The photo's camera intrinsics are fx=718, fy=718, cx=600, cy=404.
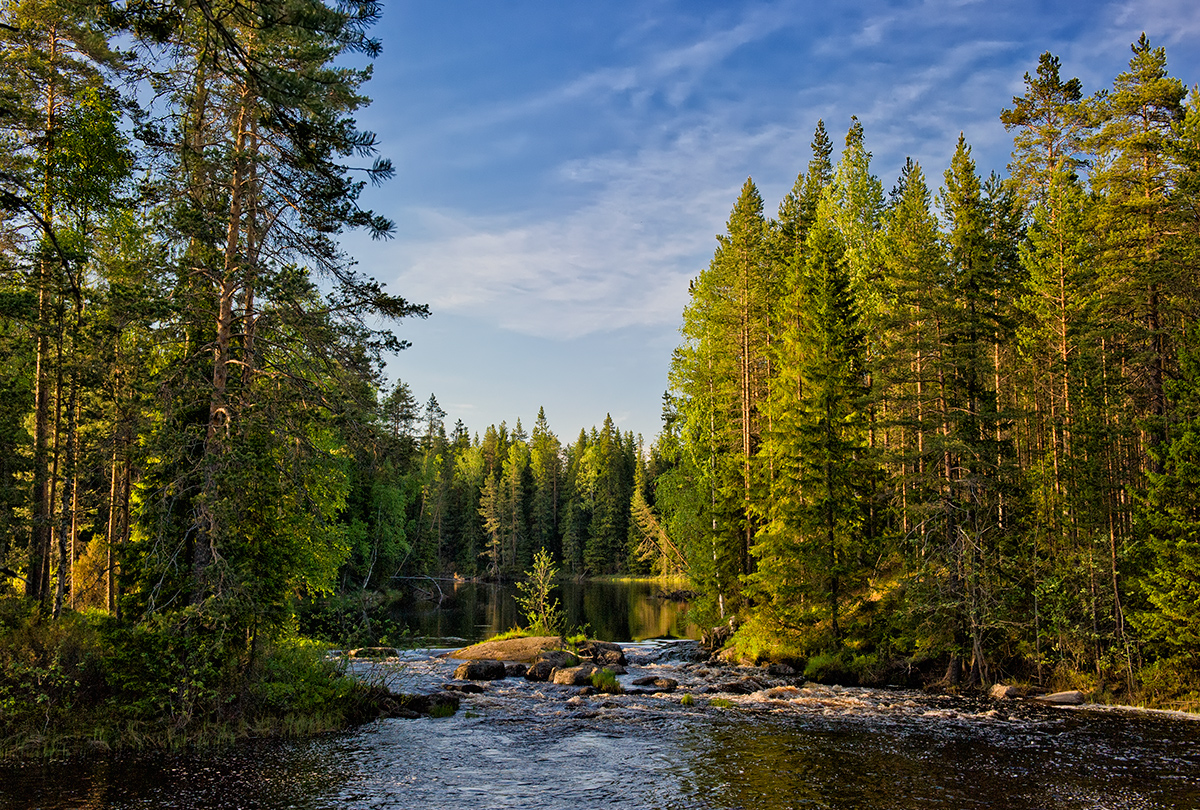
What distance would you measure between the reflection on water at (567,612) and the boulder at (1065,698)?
68.8ft

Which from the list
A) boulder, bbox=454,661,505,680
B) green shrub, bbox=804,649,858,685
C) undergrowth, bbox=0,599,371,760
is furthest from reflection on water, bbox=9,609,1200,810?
boulder, bbox=454,661,505,680

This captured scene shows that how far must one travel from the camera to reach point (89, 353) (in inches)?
778

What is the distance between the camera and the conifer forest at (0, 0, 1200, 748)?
15516 mm

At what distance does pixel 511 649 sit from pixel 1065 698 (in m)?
19.0

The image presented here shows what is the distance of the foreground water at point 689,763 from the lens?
12.6 metres

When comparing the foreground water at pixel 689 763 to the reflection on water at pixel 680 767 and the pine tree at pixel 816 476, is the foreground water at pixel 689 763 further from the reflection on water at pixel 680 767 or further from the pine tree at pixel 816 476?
the pine tree at pixel 816 476

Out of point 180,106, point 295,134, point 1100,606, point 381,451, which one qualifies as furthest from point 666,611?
point 295,134

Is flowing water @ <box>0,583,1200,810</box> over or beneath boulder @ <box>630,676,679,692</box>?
over

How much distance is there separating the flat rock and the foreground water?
754 cm

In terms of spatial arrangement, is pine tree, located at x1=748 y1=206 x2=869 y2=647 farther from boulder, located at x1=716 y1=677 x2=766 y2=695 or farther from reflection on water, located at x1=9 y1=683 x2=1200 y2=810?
reflection on water, located at x1=9 y1=683 x2=1200 y2=810

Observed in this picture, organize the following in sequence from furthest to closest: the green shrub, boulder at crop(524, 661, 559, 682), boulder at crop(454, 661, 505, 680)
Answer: boulder at crop(524, 661, 559, 682)
boulder at crop(454, 661, 505, 680)
the green shrub

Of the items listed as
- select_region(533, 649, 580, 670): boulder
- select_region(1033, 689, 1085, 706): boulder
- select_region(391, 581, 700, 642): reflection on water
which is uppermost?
select_region(1033, 689, 1085, 706): boulder

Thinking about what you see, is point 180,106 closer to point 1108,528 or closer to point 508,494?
point 1108,528

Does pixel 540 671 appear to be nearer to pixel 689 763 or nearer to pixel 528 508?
pixel 689 763
